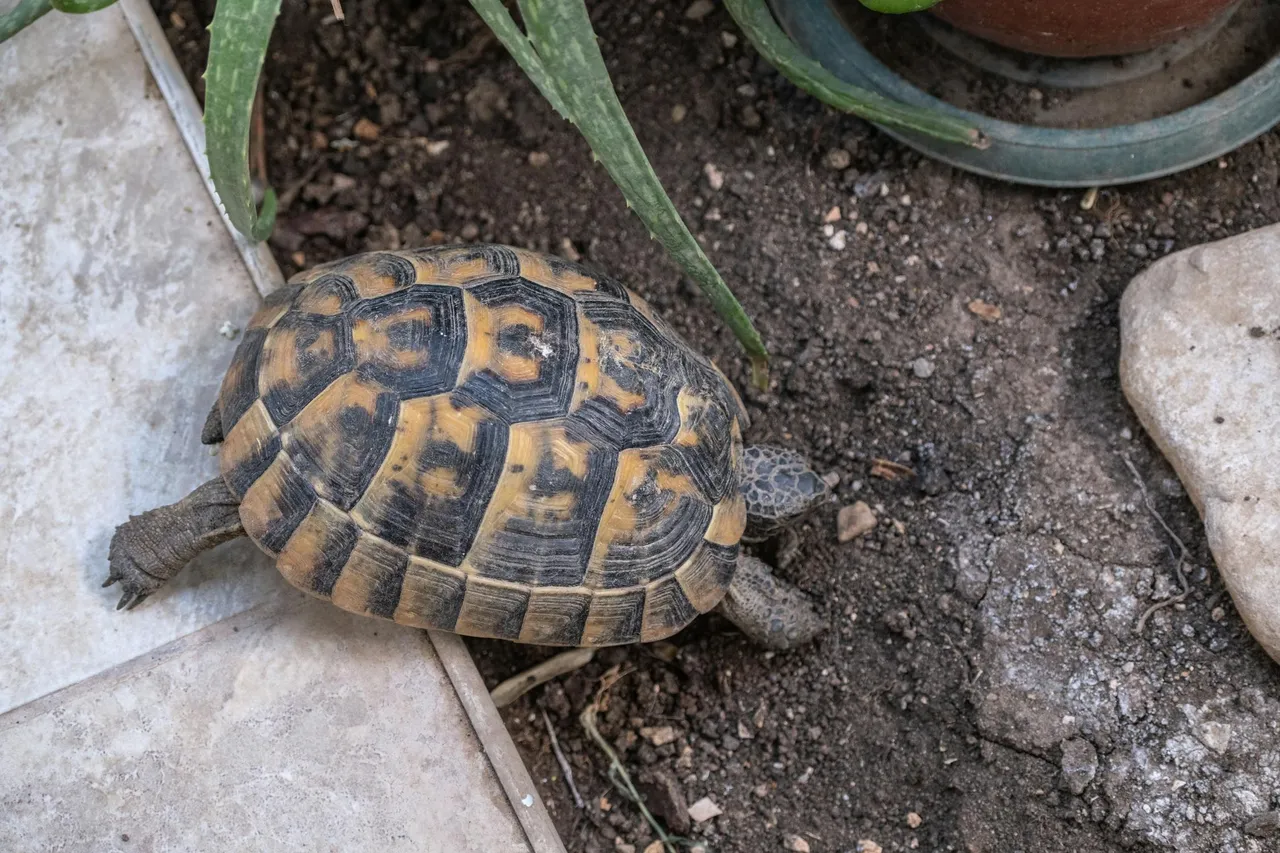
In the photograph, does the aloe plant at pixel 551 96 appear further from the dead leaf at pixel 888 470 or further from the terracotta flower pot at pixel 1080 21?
the dead leaf at pixel 888 470

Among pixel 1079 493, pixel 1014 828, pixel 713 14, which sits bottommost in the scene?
pixel 1014 828

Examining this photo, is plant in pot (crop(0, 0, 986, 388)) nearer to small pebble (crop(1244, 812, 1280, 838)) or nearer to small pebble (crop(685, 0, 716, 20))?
small pebble (crop(685, 0, 716, 20))

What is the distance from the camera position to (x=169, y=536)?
8.04 feet

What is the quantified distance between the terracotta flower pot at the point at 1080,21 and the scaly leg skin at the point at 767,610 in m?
1.46

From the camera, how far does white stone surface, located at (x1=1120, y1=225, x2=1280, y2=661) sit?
240 centimetres

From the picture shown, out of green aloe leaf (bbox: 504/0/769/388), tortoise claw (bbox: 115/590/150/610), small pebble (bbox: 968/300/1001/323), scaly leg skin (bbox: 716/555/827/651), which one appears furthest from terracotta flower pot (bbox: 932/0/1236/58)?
tortoise claw (bbox: 115/590/150/610)

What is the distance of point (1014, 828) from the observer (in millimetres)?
2516

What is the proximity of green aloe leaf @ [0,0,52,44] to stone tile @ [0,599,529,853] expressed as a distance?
1.45m

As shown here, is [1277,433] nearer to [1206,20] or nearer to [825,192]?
[1206,20]

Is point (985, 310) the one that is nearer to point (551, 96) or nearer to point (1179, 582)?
point (1179, 582)

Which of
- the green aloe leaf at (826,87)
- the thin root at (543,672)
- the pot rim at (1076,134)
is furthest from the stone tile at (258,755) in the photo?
the pot rim at (1076,134)

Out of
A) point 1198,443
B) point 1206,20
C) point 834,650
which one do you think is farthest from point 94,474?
point 1206,20

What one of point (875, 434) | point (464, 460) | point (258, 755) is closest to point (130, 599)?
point (258, 755)

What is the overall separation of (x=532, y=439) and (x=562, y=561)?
277 millimetres
